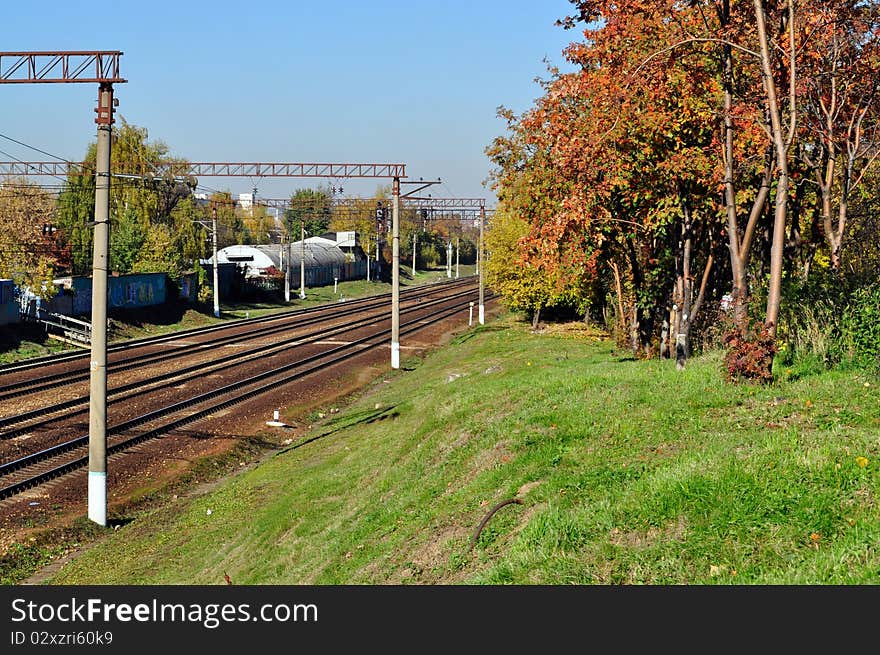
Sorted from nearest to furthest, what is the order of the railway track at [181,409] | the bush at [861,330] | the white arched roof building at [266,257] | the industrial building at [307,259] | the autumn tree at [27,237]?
the bush at [861,330], the railway track at [181,409], the autumn tree at [27,237], the industrial building at [307,259], the white arched roof building at [266,257]

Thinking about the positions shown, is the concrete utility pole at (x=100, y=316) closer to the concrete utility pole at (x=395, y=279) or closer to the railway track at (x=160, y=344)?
the railway track at (x=160, y=344)

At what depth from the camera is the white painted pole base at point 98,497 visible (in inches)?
704

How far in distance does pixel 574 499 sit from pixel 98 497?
454 inches

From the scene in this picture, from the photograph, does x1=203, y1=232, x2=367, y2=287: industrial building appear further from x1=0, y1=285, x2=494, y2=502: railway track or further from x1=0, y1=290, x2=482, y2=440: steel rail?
x1=0, y1=285, x2=494, y2=502: railway track

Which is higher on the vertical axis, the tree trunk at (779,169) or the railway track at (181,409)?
the tree trunk at (779,169)

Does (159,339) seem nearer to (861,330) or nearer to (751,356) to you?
(751,356)

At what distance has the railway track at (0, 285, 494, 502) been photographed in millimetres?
20875

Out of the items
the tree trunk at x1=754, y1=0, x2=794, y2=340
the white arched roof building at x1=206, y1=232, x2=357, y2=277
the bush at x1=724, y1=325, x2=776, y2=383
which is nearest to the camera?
the tree trunk at x1=754, y1=0, x2=794, y2=340

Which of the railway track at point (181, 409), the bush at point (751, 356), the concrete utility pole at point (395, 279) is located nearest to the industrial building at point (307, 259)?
the railway track at point (181, 409)

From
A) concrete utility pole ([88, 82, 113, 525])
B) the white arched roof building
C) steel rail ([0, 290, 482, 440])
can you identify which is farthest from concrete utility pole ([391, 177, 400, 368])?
the white arched roof building

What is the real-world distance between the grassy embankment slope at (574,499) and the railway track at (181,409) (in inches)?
152

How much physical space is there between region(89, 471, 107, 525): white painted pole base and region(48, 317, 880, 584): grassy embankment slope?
25.1 inches

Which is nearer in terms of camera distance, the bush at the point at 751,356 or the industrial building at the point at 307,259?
the bush at the point at 751,356

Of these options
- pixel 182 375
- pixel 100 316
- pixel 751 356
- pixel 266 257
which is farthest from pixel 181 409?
pixel 266 257
